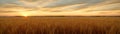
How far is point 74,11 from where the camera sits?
30.7 inches

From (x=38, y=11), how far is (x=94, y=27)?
0.30 meters

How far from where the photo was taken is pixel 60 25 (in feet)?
2.57

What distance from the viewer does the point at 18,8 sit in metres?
0.79

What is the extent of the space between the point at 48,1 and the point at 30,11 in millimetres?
105

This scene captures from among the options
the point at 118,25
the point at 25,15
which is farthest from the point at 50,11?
the point at 118,25

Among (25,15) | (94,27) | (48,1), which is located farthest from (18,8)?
(94,27)

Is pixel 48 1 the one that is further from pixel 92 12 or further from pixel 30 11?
pixel 92 12

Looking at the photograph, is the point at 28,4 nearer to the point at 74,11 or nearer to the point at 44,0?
the point at 44,0

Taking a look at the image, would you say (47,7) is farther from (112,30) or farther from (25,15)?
(112,30)

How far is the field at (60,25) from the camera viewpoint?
0.78m

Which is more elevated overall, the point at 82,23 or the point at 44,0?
the point at 44,0

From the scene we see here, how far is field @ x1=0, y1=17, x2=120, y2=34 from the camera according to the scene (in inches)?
30.6

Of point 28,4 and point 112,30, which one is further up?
point 28,4

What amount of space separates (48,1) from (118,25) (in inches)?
14.6
